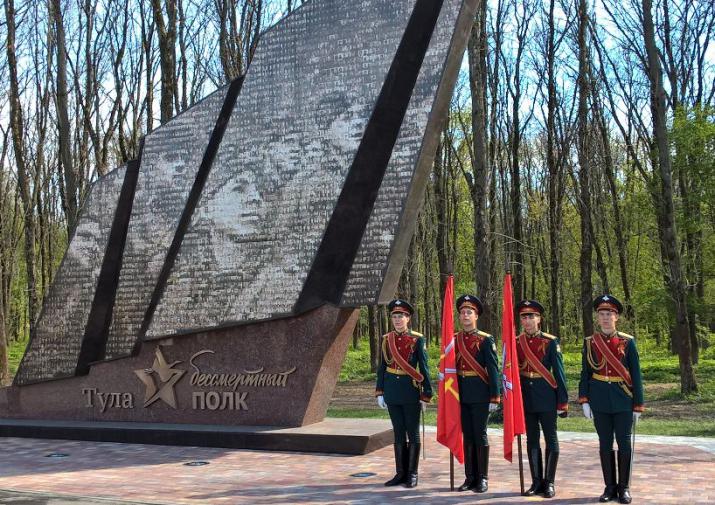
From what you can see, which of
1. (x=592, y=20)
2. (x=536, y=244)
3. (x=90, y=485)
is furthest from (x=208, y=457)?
(x=536, y=244)

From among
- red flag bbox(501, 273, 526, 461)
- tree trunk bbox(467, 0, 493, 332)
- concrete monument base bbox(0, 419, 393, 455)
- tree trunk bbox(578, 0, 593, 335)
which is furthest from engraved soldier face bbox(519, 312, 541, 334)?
tree trunk bbox(578, 0, 593, 335)

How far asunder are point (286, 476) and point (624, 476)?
294cm

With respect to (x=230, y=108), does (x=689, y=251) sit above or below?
below

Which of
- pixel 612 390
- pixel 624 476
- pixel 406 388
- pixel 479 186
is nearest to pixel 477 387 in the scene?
pixel 406 388

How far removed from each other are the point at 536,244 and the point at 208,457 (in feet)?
87.6

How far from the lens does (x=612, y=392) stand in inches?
229

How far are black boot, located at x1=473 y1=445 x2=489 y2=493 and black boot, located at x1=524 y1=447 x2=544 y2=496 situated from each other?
1.13ft

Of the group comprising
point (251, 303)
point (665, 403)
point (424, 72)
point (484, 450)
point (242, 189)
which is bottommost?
Answer: point (665, 403)

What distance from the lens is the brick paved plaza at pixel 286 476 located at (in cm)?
604

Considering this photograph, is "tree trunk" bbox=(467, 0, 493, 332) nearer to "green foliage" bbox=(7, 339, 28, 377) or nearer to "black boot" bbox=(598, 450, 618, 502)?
"black boot" bbox=(598, 450, 618, 502)

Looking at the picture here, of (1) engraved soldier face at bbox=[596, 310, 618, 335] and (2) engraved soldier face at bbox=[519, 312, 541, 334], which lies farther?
(2) engraved soldier face at bbox=[519, 312, 541, 334]

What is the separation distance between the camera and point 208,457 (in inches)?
314

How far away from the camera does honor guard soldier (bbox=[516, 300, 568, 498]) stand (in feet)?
19.7

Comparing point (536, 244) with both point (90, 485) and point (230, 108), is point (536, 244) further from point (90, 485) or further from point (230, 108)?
point (90, 485)
